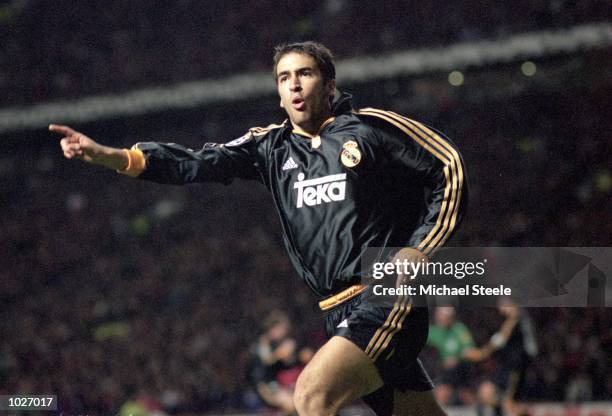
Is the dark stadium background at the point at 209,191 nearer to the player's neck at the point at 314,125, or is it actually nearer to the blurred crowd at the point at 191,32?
the blurred crowd at the point at 191,32

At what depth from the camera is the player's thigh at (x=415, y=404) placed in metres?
4.14

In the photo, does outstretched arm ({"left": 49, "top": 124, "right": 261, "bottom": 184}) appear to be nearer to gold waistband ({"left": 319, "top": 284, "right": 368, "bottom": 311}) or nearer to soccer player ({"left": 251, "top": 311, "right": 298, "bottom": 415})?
gold waistband ({"left": 319, "top": 284, "right": 368, "bottom": 311})

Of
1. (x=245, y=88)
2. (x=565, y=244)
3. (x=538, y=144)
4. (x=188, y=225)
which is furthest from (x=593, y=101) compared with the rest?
(x=188, y=225)

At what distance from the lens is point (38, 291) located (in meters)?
19.8

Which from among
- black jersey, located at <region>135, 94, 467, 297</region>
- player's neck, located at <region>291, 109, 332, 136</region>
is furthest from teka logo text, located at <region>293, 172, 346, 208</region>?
player's neck, located at <region>291, 109, 332, 136</region>

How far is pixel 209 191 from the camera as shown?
69.2 feet

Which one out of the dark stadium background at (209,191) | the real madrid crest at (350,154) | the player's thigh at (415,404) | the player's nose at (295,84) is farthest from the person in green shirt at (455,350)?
the player's nose at (295,84)

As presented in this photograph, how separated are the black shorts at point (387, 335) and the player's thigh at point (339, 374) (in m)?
0.05

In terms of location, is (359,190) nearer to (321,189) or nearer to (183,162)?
(321,189)

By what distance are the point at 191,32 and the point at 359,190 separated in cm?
1856

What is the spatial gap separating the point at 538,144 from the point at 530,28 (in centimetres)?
269

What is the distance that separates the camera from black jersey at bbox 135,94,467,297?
419 centimetres

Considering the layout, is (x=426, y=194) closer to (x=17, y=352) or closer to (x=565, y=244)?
(x=565, y=244)

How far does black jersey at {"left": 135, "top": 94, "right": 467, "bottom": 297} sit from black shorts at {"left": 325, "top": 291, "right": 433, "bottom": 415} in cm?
16
